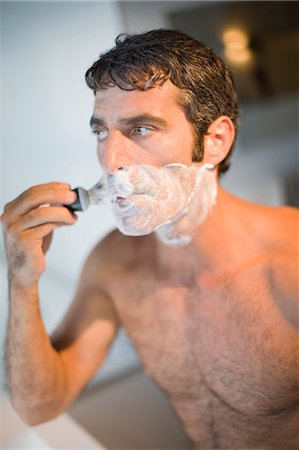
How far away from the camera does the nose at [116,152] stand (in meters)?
0.73

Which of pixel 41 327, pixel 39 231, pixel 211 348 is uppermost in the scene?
pixel 39 231

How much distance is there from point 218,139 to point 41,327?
43 centimetres

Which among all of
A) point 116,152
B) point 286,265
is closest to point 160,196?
point 116,152

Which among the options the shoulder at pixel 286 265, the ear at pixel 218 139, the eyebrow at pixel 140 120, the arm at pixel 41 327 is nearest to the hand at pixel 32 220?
the arm at pixel 41 327

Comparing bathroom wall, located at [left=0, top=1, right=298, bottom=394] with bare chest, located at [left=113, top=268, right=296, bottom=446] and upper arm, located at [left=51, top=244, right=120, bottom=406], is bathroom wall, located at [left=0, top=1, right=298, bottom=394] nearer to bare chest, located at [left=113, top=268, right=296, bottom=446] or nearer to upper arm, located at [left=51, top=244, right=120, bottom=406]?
upper arm, located at [left=51, top=244, right=120, bottom=406]

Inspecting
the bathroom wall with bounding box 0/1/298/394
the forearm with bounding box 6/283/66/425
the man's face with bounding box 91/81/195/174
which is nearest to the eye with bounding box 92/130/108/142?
the man's face with bounding box 91/81/195/174

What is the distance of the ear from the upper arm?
33 centimetres

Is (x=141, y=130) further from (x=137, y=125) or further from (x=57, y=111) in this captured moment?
(x=57, y=111)

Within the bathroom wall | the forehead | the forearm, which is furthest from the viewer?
the bathroom wall

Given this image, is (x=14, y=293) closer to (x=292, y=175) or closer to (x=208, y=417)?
(x=208, y=417)

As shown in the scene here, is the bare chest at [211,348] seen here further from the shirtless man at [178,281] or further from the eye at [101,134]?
the eye at [101,134]

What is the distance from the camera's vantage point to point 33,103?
1.07 meters

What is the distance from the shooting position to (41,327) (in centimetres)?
87

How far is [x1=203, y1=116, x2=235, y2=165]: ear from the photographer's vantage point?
820 mm
